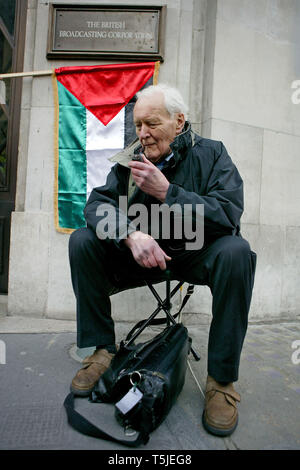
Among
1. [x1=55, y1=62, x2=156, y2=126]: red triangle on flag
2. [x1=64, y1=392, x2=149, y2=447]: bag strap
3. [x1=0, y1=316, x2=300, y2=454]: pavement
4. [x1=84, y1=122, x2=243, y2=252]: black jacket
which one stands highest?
[x1=55, y1=62, x2=156, y2=126]: red triangle on flag

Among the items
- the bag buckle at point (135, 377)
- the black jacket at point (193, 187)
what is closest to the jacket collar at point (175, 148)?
the black jacket at point (193, 187)

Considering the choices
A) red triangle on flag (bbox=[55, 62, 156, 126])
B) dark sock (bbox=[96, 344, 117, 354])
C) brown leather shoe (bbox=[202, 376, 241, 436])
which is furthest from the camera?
red triangle on flag (bbox=[55, 62, 156, 126])

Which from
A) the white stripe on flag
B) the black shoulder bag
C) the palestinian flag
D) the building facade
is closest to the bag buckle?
the black shoulder bag

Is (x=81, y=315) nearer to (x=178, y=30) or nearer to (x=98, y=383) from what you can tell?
(x=98, y=383)

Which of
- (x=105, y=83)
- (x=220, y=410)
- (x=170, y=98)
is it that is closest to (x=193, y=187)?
(x=170, y=98)

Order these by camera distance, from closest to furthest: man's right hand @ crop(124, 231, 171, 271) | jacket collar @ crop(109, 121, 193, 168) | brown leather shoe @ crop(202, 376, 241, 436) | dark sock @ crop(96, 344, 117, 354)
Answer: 1. brown leather shoe @ crop(202, 376, 241, 436)
2. man's right hand @ crop(124, 231, 171, 271)
3. dark sock @ crop(96, 344, 117, 354)
4. jacket collar @ crop(109, 121, 193, 168)

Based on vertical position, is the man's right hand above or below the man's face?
below

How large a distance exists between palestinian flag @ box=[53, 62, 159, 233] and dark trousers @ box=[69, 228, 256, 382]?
1.30 meters

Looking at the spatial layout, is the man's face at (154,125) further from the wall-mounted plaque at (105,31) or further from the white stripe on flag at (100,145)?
the wall-mounted plaque at (105,31)

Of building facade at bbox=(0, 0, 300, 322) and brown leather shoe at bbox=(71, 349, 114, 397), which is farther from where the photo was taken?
building facade at bbox=(0, 0, 300, 322)

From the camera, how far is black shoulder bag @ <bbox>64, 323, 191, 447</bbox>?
131cm

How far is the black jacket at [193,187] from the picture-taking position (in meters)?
1.66

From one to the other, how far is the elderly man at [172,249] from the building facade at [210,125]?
1204 millimetres

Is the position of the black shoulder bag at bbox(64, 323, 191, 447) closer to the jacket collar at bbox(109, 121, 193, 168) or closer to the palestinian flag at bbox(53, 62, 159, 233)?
the jacket collar at bbox(109, 121, 193, 168)
